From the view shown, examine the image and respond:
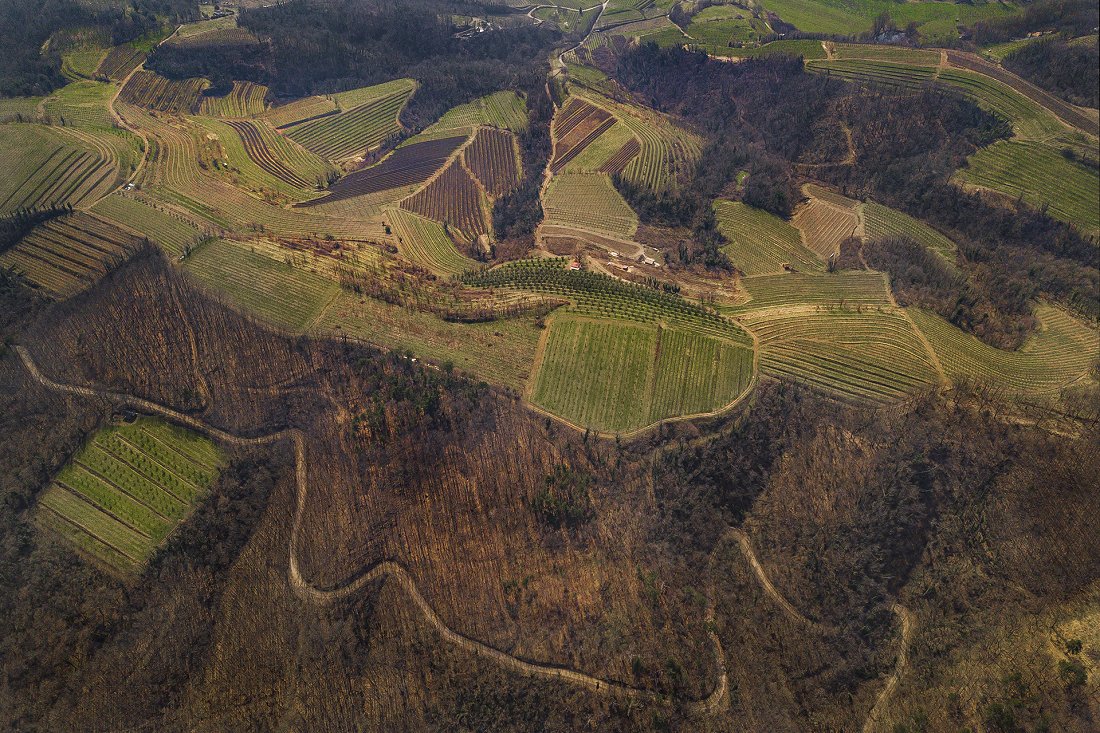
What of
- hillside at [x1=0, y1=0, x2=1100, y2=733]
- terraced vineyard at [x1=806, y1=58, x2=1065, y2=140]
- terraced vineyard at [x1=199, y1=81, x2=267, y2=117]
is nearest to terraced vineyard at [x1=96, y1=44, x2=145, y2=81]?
hillside at [x1=0, y1=0, x2=1100, y2=733]

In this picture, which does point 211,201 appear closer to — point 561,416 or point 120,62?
point 120,62

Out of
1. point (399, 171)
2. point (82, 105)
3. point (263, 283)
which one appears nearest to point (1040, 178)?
point (399, 171)

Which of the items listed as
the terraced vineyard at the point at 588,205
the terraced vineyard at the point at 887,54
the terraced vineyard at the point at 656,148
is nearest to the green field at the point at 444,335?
the terraced vineyard at the point at 588,205

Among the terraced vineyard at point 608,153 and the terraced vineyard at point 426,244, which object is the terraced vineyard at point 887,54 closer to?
the terraced vineyard at point 608,153

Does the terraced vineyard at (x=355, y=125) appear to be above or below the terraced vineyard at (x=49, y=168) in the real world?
below

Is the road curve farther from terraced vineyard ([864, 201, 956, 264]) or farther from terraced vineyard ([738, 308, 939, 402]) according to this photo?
terraced vineyard ([864, 201, 956, 264])
